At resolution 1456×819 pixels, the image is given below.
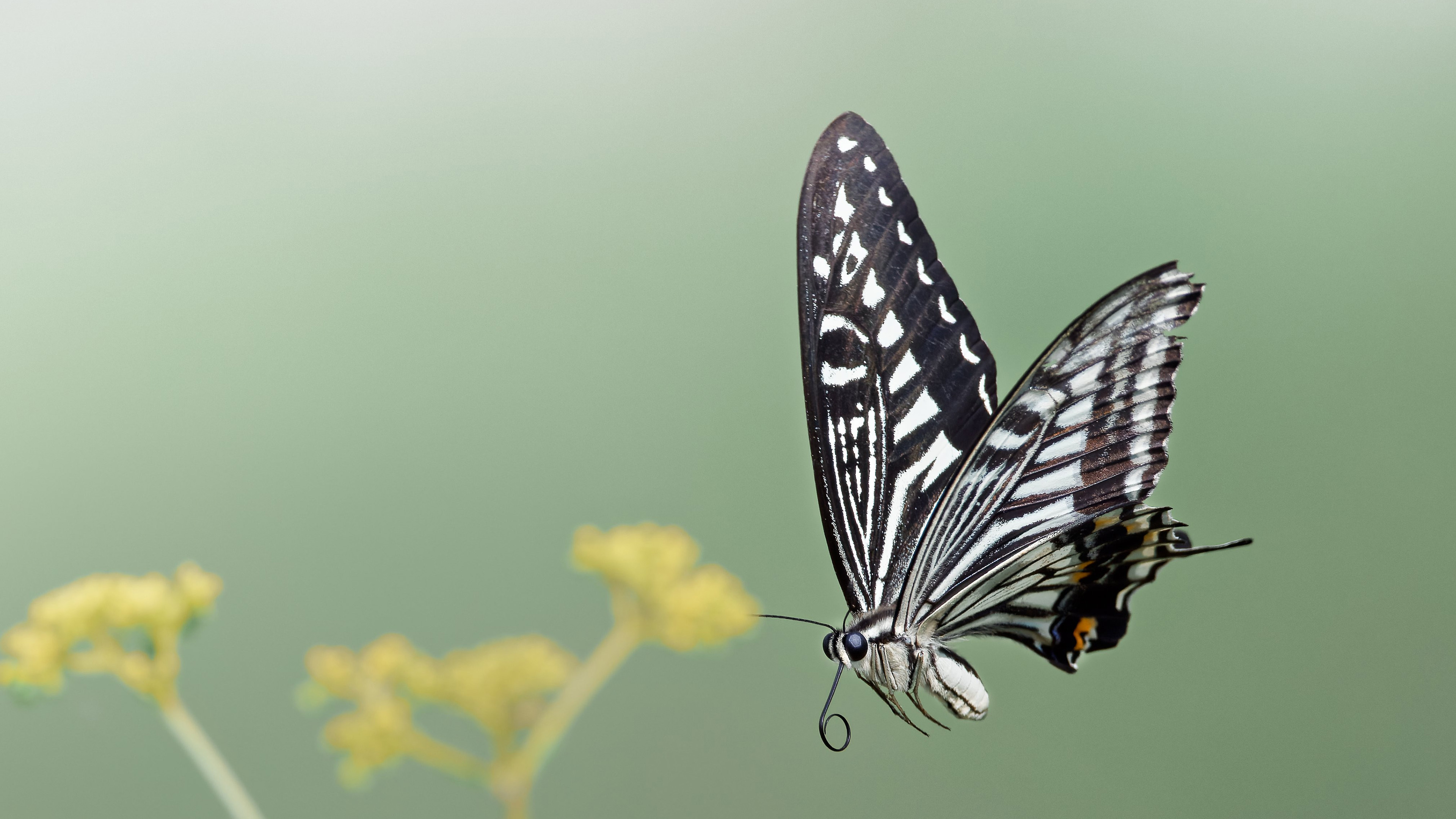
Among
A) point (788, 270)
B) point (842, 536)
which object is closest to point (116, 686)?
point (842, 536)

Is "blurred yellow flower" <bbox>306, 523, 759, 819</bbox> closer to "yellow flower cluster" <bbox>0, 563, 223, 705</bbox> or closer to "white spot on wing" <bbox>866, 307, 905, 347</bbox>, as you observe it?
"yellow flower cluster" <bbox>0, 563, 223, 705</bbox>

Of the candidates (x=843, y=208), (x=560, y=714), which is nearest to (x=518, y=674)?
(x=560, y=714)

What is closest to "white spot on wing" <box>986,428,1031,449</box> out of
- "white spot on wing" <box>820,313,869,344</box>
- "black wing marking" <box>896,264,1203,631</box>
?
"black wing marking" <box>896,264,1203,631</box>

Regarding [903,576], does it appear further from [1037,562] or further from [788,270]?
[788,270]

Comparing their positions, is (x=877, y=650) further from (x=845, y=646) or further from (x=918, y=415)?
(x=918, y=415)

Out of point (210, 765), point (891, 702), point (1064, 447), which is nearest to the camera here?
point (210, 765)

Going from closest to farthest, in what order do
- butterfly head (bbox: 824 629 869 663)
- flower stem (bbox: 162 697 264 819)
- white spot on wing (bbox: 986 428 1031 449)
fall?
flower stem (bbox: 162 697 264 819) → butterfly head (bbox: 824 629 869 663) → white spot on wing (bbox: 986 428 1031 449)
